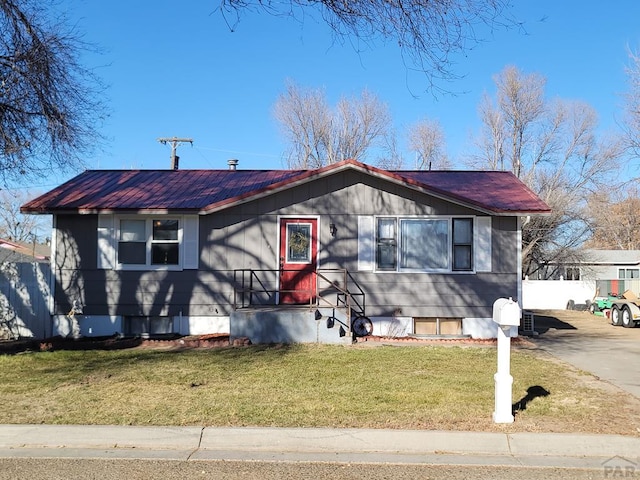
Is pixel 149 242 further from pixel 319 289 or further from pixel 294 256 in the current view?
pixel 319 289

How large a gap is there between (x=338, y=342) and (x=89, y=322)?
6284 mm

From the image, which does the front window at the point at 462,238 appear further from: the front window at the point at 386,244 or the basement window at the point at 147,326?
the basement window at the point at 147,326

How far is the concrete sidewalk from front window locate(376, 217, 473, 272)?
8.17m

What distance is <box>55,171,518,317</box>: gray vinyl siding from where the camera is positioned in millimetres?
13805

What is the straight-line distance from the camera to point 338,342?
12523 millimetres

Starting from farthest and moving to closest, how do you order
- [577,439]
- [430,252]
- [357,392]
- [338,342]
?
[430,252] < [338,342] < [357,392] < [577,439]

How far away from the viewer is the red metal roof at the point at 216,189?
13578mm

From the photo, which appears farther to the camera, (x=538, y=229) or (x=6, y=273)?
(x=538, y=229)

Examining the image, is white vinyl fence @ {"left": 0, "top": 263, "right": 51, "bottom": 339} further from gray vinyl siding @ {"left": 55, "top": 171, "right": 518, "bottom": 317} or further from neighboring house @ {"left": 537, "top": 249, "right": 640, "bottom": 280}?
neighboring house @ {"left": 537, "top": 249, "right": 640, "bottom": 280}

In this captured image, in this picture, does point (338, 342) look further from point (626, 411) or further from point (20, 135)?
point (20, 135)

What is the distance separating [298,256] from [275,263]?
0.59 meters

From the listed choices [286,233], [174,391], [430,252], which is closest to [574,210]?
[430,252]

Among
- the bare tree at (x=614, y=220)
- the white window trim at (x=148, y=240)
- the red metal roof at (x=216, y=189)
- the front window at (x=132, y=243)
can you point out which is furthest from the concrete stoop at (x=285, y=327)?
the bare tree at (x=614, y=220)

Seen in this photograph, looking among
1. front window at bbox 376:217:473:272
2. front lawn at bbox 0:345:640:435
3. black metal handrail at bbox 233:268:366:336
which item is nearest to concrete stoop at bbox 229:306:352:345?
black metal handrail at bbox 233:268:366:336
